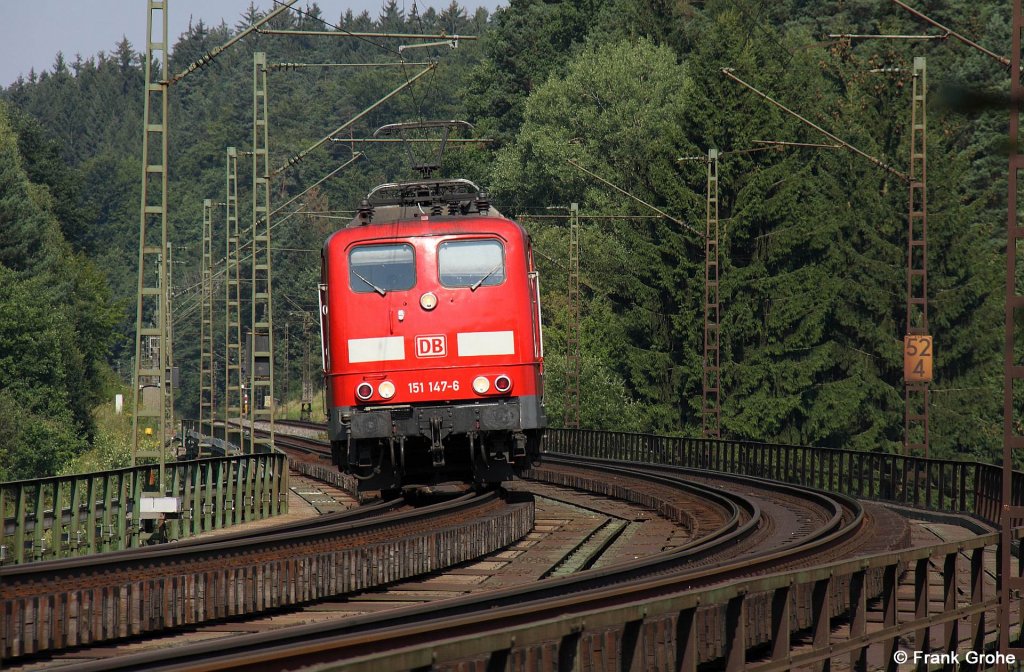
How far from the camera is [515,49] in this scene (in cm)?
10469

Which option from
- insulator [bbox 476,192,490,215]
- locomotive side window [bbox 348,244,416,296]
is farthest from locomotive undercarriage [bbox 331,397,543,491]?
insulator [bbox 476,192,490,215]

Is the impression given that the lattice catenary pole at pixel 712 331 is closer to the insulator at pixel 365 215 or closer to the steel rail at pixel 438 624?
the insulator at pixel 365 215

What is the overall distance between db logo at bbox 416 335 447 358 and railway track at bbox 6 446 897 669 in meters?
4.40

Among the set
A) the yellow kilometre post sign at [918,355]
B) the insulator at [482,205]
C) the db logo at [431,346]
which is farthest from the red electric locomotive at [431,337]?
the yellow kilometre post sign at [918,355]

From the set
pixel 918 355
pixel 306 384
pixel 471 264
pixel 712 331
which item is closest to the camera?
pixel 471 264

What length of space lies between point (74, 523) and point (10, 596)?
6632mm

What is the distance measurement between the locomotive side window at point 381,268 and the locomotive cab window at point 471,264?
422 millimetres

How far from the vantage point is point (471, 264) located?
2105 cm

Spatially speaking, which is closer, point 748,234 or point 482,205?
point 482,205

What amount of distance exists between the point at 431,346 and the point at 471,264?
1281mm

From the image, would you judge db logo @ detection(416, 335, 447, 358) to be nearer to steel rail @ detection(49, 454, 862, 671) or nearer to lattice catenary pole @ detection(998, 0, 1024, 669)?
steel rail @ detection(49, 454, 862, 671)

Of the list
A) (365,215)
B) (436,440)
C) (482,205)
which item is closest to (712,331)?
(482,205)

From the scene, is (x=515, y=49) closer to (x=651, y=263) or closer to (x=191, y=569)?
(x=651, y=263)

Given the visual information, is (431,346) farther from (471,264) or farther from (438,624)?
(438,624)
